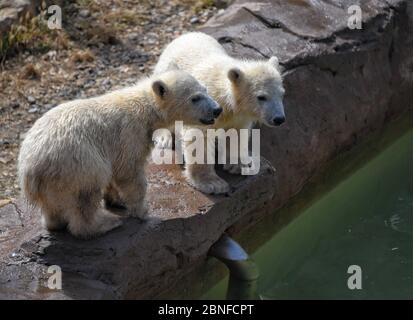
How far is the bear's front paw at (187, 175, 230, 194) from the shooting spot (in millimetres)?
5266

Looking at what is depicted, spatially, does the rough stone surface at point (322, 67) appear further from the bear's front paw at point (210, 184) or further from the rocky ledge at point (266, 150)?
the bear's front paw at point (210, 184)

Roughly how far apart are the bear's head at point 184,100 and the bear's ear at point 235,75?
1.30 feet

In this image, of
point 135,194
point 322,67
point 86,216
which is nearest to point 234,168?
point 135,194

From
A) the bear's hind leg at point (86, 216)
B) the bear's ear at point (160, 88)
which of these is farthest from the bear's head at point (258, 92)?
the bear's hind leg at point (86, 216)

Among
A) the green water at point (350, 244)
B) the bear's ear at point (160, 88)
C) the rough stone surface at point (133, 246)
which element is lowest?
the green water at point (350, 244)

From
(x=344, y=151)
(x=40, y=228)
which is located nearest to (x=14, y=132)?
(x=40, y=228)

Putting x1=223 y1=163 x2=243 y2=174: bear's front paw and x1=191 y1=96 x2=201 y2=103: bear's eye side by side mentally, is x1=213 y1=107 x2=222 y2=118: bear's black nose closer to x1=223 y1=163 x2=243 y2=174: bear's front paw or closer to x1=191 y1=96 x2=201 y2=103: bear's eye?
x1=191 y1=96 x2=201 y2=103: bear's eye

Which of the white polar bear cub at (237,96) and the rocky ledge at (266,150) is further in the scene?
the white polar bear cub at (237,96)

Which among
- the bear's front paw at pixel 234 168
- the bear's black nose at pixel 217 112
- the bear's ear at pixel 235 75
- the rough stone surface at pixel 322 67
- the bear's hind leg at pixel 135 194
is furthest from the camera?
the rough stone surface at pixel 322 67

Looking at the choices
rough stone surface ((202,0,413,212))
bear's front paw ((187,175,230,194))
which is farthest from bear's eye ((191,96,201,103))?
rough stone surface ((202,0,413,212))

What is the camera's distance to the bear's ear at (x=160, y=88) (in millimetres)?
4770

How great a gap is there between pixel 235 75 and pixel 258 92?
0.19m
